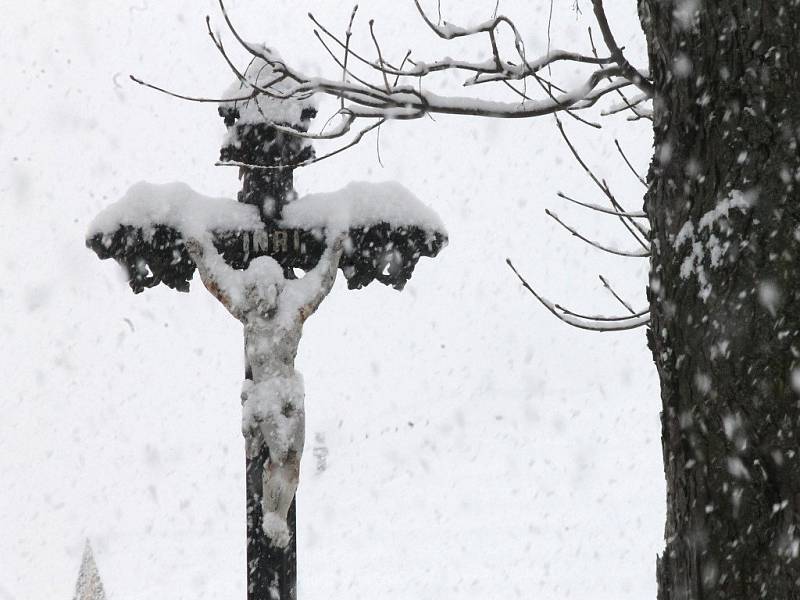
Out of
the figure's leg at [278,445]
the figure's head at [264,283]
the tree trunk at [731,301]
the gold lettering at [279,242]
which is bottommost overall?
the tree trunk at [731,301]

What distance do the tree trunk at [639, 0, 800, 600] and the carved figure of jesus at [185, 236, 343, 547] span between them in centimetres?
217

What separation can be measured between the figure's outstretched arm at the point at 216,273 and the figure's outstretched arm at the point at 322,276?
29 cm

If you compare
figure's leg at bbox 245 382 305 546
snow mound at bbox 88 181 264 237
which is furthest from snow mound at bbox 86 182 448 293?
figure's leg at bbox 245 382 305 546

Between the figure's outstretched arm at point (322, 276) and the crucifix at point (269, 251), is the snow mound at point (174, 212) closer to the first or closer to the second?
the crucifix at point (269, 251)

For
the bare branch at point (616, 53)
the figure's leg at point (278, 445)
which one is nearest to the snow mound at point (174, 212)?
the figure's leg at point (278, 445)

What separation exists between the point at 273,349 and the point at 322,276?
15.4 inches

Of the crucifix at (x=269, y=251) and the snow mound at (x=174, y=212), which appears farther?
the snow mound at (x=174, y=212)

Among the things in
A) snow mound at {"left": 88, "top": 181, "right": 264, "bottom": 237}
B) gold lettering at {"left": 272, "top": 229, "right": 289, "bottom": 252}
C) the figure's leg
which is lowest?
the figure's leg

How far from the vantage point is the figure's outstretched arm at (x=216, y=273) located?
4312 mm

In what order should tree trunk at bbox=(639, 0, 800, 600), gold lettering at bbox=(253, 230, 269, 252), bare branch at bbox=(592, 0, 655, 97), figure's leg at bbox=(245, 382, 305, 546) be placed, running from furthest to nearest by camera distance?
gold lettering at bbox=(253, 230, 269, 252) < figure's leg at bbox=(245, 382, 305, 546) < bare branch at bbox=(592, 0, 655, 97) < tree trunk at bbox=(639, 0, 800, 600)

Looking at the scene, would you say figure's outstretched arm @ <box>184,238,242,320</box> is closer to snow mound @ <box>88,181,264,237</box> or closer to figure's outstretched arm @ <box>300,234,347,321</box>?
snow mound @ <box>88,181,264,237</box>

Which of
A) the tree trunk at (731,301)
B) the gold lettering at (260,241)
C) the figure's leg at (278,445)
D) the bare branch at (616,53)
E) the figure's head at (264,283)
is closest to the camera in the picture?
the tree trunk at (731,301)

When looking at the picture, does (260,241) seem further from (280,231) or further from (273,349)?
(273,349)

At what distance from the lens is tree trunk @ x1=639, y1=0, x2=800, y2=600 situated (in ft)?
6.27
